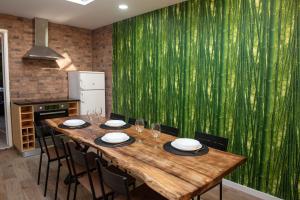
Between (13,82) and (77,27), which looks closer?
(13,82)

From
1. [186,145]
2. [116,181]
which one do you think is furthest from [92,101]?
[116,181]

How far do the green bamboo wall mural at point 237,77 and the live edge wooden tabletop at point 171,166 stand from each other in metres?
1.07

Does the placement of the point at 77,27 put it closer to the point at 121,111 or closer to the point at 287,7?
the point at 121,111

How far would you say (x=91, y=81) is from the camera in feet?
14.3

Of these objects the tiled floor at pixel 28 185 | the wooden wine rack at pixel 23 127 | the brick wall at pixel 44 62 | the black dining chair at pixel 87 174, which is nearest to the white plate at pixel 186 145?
the black dining chair at pixel 87 174

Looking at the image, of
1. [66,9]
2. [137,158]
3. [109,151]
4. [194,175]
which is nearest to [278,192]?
[194,175]

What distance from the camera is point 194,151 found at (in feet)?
5.48

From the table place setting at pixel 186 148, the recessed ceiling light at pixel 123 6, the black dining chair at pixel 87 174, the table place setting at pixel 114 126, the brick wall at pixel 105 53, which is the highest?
the recessed ceiling light at pixel 123 6

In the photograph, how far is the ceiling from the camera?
320 cm

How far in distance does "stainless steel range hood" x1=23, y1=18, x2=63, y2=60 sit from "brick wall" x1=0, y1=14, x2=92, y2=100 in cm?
12

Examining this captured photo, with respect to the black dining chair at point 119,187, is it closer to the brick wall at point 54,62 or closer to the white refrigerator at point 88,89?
the white refrigerator at point 88,89

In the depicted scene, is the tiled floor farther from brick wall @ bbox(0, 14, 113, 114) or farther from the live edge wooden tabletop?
brick wall @ bbox(0, 14, 113, 114)

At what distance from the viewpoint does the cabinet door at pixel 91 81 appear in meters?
4.23

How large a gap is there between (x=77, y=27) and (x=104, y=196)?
4.13 metres
